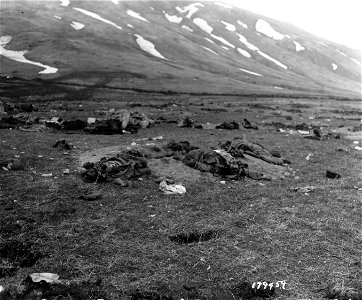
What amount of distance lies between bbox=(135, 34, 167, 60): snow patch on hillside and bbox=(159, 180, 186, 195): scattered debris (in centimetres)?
9210

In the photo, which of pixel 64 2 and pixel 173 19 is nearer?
pixel 64 2

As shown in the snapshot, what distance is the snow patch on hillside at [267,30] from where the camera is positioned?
525 feet

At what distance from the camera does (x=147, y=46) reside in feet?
360

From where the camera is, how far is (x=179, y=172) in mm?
16641

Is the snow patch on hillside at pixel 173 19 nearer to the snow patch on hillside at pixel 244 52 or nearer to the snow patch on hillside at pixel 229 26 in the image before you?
the snow patch on hillside at pixel 229 26

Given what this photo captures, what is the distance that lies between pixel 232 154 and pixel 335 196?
5706mm

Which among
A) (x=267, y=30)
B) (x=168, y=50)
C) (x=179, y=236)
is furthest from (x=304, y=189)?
(x=267, y=30)

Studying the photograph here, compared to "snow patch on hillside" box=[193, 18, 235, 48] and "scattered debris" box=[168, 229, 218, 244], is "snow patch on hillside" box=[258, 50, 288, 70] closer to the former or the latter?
"snow patch on hillside" box=[193, 18, 235, 48]

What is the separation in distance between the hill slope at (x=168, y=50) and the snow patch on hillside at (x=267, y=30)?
19.1 inches

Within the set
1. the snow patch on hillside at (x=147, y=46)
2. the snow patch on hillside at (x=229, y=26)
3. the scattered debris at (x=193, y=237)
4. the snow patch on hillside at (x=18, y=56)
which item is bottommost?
the snow patch on hillside at (x=18, y=56)

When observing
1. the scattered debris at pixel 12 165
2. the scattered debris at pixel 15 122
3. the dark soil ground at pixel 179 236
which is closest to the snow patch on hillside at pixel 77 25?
the scattered debris at pixel 15 122

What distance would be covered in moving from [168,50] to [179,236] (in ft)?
340

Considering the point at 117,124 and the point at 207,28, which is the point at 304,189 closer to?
the point at 117,124

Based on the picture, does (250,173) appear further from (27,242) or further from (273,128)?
(273,128)
